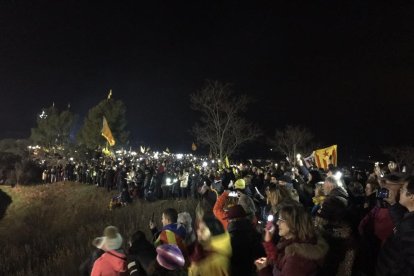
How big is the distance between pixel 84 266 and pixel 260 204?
541 cm

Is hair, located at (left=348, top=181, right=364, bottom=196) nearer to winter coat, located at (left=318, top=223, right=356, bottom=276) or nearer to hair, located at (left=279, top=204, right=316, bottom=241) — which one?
winter coat, located at (left=318, top=223, right=356, bottom=276)

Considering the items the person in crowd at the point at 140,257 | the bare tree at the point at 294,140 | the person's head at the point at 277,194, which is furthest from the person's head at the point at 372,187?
the bare tree at the point at 294,140

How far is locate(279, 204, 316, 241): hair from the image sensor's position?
3494mm

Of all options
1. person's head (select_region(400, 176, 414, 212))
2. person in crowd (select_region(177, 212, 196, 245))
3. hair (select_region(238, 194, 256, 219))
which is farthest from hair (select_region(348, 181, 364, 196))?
person's head (select_region(400, 176, 414, 212))

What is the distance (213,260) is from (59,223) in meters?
17.7

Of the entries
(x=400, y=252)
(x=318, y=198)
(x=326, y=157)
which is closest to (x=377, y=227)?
(x=400, y=252)

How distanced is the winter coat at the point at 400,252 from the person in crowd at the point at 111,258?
9.52 ft

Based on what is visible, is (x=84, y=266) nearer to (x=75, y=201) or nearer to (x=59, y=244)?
(x=59, y=244)

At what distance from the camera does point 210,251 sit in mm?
4211

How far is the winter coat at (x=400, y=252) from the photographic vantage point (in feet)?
10.7

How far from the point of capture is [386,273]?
3.44 metres

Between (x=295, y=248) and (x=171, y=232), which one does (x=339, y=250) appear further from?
(x=171, y=232)

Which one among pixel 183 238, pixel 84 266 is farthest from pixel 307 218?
pixel 84 266

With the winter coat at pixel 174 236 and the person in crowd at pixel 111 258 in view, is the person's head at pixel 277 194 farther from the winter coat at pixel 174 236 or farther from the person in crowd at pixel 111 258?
the person in crowd at pixel 111 258
